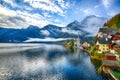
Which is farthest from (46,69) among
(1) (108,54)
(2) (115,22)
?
(2) (115,22)

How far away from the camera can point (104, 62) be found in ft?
225

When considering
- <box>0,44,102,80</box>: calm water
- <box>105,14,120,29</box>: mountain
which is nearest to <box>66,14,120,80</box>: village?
<box>105,14,120,29</box>: mountain

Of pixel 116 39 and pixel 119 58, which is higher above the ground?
pixel 116 39

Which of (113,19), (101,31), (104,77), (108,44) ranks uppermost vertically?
(113,19)

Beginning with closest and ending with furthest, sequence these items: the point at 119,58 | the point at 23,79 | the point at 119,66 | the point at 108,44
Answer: the point at 23,79, the point at 119,66, the point at 119,58, the point at 108,44

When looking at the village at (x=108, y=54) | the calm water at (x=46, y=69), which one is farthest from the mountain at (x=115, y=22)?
the calm water at (x=46, y=69)

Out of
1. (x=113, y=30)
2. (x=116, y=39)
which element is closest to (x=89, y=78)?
(x=116, y=39)

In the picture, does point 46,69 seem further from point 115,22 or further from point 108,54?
point 115,22

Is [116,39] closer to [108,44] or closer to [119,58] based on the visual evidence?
[108,44]

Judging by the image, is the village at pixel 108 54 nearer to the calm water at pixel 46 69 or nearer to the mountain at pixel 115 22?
the mountain at pixel 115 22

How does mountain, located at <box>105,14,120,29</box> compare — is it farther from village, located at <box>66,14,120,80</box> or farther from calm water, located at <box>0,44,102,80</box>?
calm water, located at <box>0,44,102,80</box>

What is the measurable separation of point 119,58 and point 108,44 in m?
30.1

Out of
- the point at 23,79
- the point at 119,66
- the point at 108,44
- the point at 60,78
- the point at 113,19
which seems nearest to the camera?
the point at 23,79

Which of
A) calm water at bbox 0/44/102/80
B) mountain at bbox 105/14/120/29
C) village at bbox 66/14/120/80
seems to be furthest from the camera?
mountain at bbox 105/14/120/29
